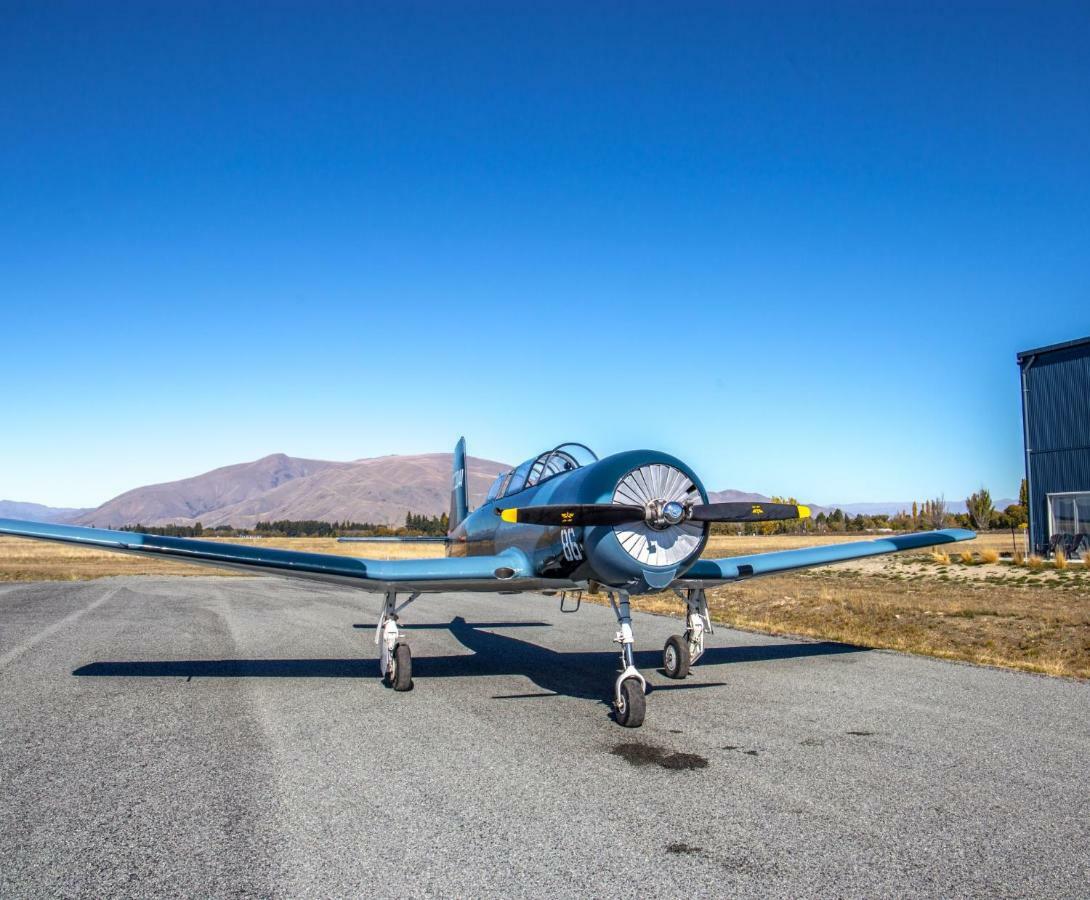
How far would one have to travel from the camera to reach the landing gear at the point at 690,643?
1065 centimetres

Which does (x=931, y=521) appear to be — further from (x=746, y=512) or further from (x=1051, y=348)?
(x=746, y=512)

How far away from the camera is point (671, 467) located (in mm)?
8438

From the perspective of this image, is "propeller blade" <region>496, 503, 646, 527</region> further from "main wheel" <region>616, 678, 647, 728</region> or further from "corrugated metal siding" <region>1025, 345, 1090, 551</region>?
"corrugated metal siding" <region>1025, 345, 1090, 551</region>

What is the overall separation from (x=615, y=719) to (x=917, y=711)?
323 cm

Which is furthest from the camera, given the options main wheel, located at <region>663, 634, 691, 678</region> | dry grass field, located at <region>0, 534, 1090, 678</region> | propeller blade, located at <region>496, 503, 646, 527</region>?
dry grass field, located at <region>0, 534, 1090, 678</region>

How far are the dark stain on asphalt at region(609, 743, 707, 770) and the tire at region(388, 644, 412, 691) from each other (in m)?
3.45

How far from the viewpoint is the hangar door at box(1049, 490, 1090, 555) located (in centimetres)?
2948

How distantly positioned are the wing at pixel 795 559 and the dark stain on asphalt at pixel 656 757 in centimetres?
345

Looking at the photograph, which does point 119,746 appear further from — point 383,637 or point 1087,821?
point 1087,821

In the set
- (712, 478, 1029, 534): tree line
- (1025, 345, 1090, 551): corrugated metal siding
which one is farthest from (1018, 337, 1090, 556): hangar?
(712, 478, 1029, 534): tree line

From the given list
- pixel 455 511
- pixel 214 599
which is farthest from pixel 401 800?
pixel 214 599

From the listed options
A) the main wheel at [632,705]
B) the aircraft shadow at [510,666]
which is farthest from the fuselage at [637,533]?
the aircraft shadow at [510,666]

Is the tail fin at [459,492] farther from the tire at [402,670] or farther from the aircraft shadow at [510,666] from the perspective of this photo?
the tire at [402,670]

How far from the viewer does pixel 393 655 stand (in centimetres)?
995
